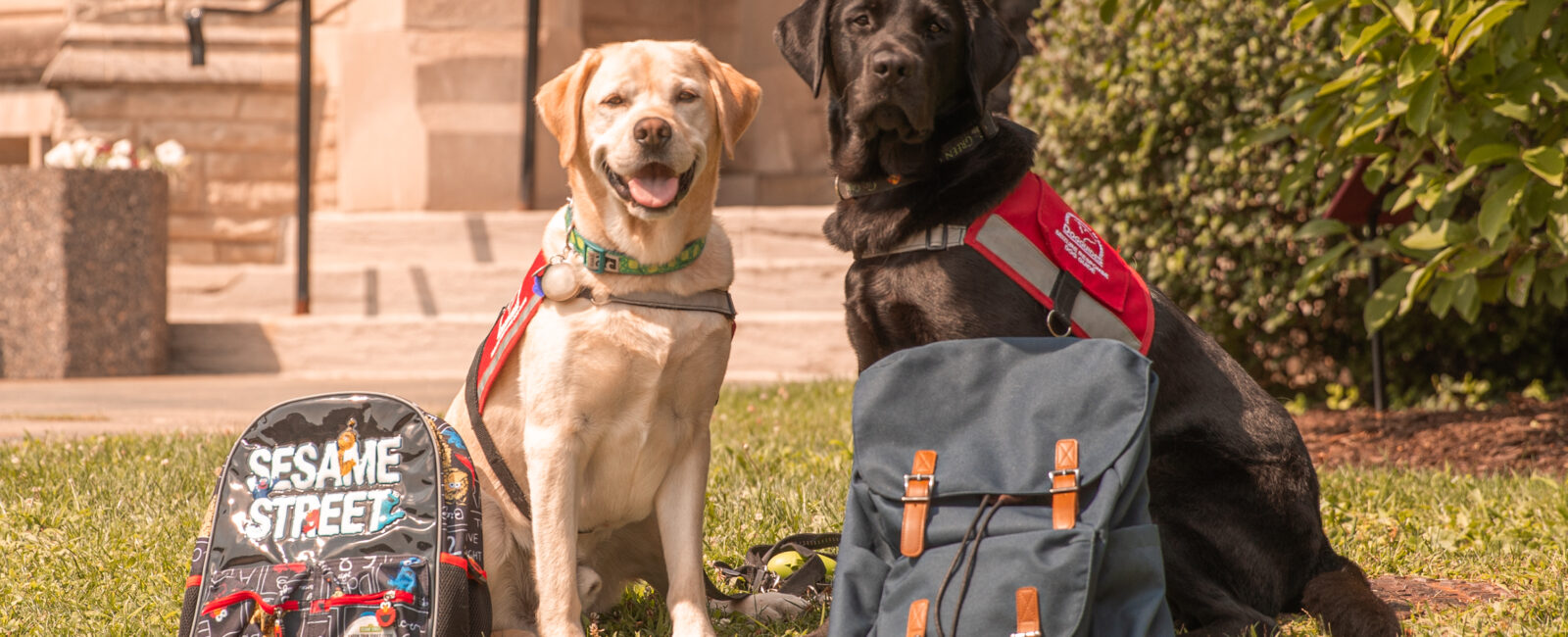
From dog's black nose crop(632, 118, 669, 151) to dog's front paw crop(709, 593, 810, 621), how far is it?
3.84ft

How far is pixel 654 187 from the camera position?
2.77 metres

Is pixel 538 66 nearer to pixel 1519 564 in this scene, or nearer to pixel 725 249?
pixel 725 249

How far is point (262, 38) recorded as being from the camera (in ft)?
32.3

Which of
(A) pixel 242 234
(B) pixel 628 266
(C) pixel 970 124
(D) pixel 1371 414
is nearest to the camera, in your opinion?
(B) pixel 628 266

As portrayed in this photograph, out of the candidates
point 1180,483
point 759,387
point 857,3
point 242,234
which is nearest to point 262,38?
point 242,234

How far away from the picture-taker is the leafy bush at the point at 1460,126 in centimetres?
402

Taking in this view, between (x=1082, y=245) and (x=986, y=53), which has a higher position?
(x=986, y=53)

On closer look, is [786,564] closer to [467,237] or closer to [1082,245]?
[1082,245]

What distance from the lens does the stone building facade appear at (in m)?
9.08

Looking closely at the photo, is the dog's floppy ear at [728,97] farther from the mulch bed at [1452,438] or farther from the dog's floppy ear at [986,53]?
the mulch bed at [1452,438]

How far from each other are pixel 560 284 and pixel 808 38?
94 centimetres

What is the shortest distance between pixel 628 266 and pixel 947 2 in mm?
1022

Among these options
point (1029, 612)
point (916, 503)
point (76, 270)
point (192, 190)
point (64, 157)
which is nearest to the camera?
point (1029, 612)

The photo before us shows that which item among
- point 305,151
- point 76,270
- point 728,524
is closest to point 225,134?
point 305,151
